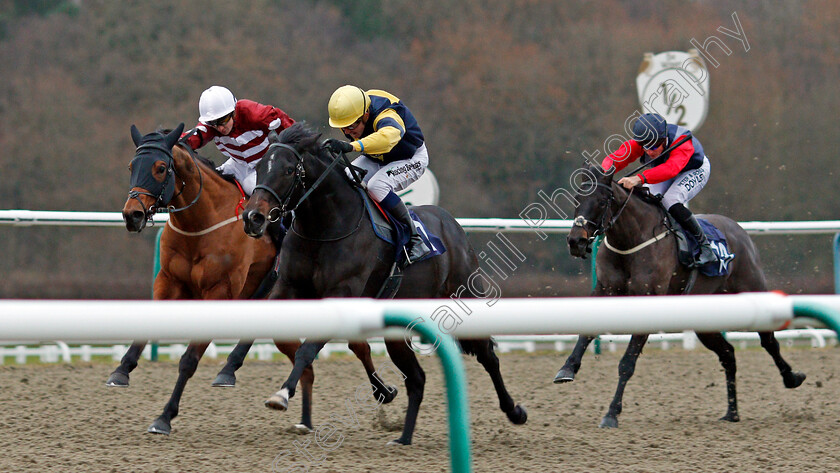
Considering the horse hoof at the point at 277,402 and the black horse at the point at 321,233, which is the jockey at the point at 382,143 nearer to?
the black horse at the point at 321,233

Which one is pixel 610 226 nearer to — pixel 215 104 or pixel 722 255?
pixel 722 255

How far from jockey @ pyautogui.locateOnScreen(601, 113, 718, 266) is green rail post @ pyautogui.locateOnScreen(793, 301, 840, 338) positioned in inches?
163

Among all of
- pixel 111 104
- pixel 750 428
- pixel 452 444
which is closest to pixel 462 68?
pixel 111 104

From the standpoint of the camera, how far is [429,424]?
5.28 meters

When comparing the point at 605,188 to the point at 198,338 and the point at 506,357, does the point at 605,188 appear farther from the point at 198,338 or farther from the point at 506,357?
the point at 198,338

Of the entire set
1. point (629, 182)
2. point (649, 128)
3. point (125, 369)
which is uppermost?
point (649, 128)

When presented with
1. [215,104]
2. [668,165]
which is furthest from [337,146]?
[668,165]

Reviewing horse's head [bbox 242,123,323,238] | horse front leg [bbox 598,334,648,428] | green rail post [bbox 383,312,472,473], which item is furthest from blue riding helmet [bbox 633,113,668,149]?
green rail post [bbox 383,312,472,473]

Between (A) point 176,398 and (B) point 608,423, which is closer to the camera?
(A) point 176,398

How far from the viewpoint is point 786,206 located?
62.5 ft

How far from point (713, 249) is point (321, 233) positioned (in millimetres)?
2542

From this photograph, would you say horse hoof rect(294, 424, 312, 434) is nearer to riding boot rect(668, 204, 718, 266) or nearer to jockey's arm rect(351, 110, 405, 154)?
jockey's arm rect(351, 110, 405, 154)

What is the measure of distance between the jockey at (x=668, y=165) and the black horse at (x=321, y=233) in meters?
1.72

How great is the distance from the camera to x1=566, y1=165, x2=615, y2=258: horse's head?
18.2ft
